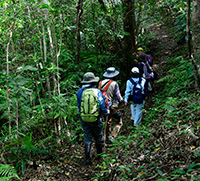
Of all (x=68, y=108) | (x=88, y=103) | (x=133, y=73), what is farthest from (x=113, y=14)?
(x=88, y=103)

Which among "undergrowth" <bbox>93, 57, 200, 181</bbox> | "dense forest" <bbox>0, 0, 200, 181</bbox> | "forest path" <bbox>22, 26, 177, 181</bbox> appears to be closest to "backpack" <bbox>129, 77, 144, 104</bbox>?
"dense forest" <bbox>0, 0, 200, 181</bbox>

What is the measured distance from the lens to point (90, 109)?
4.73m

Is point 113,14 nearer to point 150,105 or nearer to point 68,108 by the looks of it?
point 150,105

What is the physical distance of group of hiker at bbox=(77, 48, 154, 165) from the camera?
15.7ft

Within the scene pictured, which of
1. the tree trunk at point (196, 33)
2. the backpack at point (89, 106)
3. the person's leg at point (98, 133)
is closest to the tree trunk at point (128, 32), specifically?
the tree trunk at point (196, 33)

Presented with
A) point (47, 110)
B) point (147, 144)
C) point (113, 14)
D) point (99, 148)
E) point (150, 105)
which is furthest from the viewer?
point (113, 14)

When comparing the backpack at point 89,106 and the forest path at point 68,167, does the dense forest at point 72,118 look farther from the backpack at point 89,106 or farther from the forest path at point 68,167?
the backpack at point 89,106

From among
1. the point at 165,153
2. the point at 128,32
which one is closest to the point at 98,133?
the point at 165,153

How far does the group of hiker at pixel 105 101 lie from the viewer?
4777 mm

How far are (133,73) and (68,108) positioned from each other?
226cm

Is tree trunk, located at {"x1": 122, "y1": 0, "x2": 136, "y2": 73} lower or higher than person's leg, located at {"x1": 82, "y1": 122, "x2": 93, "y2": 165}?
higher

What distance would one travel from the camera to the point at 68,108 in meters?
6.16

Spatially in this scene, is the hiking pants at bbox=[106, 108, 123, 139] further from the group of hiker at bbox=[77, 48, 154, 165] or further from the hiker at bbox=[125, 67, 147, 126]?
the hiker at bbox=[125, 67, 147, 126]

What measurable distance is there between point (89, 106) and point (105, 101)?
840mm
